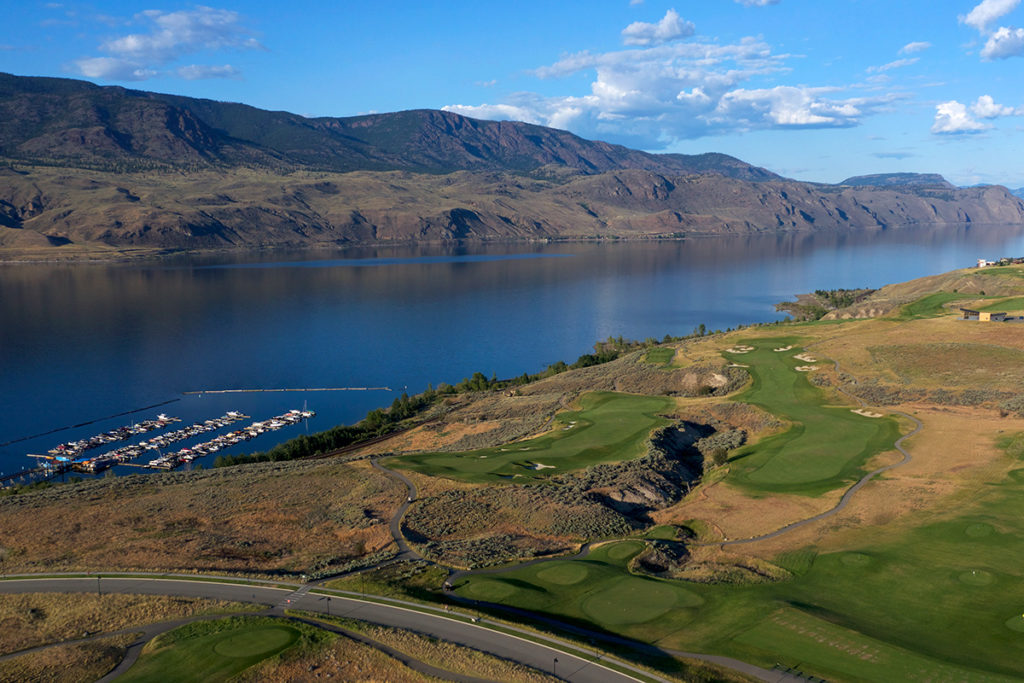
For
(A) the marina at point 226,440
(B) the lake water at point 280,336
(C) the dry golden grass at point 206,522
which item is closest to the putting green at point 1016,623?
(C) the dry golden grass at point 206,522

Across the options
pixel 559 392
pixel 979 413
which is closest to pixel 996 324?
pixel 979 413

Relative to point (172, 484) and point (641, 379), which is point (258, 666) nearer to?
point (172, 484)

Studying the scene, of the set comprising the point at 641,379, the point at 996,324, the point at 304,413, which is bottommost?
the point at 304,413

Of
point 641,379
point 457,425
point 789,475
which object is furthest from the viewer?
A: point 641,379

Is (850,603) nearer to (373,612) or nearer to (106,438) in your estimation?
(373,612)

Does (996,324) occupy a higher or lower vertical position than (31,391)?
higher

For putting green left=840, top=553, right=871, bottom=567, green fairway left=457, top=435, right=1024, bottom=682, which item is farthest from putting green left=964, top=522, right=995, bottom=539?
putting green left=840, top=553, right=871, bottom=567
